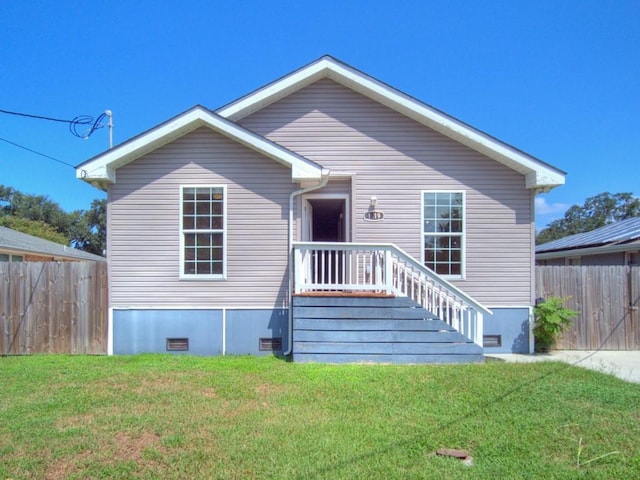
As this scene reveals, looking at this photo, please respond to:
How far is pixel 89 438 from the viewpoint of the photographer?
158 inches

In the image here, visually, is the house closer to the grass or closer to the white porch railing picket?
the white porch railing picket

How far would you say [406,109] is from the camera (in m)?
8.42

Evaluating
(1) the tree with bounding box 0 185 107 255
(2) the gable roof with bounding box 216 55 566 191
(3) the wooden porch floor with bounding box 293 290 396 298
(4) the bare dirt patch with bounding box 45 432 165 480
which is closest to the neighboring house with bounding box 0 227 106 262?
(2) the gable roof with bounding box 216 55 566 191

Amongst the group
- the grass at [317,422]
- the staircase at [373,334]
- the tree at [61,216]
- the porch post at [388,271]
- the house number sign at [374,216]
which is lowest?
the grass at [317,422]

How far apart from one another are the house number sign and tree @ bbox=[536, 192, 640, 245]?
53855mm

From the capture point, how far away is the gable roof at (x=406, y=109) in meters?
8.10

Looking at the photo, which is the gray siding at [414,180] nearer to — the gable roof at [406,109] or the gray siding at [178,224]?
the gable roof at [406,109]

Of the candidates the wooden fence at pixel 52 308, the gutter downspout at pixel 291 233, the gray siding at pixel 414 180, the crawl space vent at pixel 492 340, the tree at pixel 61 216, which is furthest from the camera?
the tree at pixel 61 216

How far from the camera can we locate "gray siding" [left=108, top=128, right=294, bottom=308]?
8055 mm

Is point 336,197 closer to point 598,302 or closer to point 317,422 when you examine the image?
point 317,422

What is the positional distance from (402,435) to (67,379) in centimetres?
493

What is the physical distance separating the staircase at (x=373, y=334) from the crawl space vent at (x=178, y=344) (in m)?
2.30

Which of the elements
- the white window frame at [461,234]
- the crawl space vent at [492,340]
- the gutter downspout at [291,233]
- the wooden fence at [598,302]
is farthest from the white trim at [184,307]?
the wooden fence at [598,302]

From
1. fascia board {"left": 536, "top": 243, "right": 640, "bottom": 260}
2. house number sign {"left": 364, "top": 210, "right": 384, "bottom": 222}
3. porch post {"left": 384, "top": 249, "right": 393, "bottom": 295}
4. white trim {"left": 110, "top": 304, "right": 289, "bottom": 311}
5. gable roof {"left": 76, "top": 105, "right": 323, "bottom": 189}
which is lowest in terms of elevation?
white trim {"left": 110, "top": 304, "right": 289, "bottom": 311}
